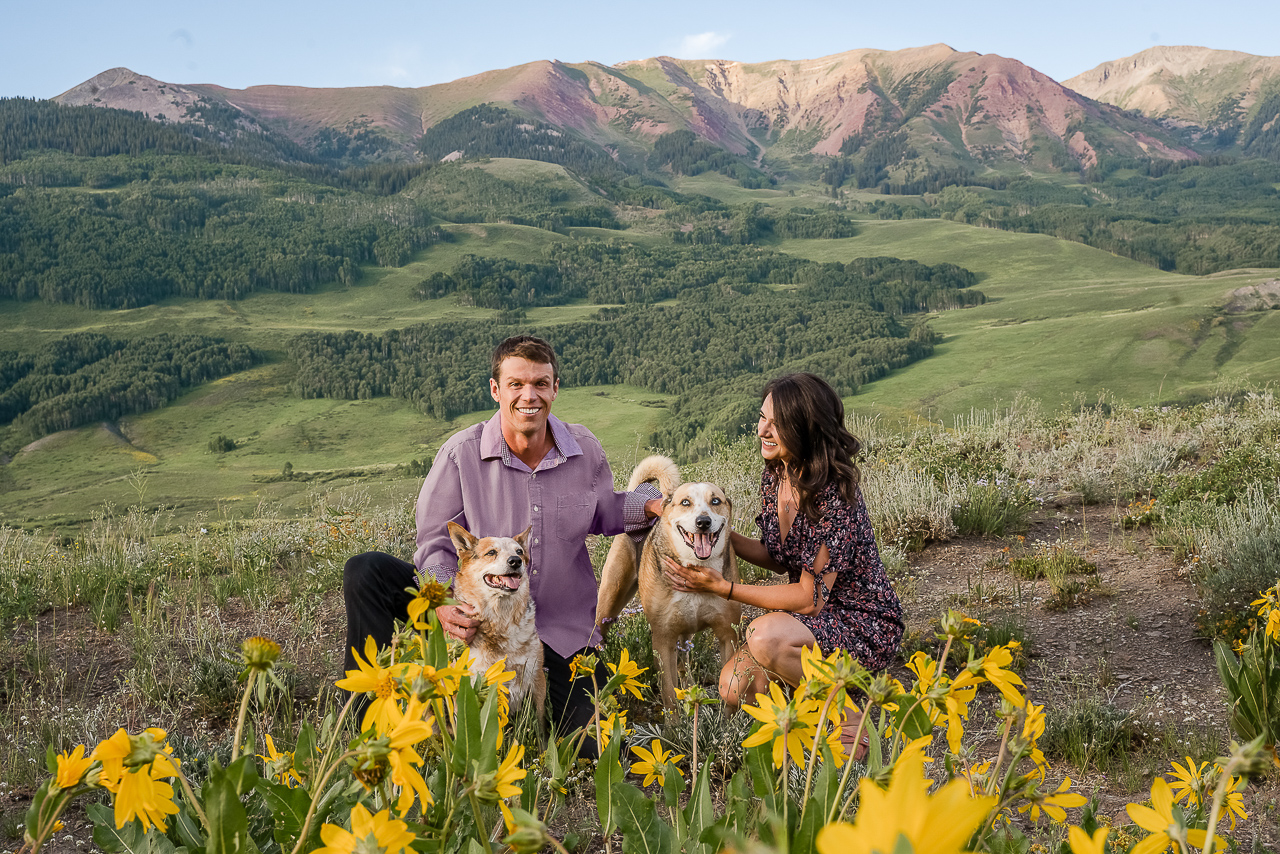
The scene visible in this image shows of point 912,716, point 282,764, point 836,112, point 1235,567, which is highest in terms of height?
point 836,112

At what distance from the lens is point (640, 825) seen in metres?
1.23

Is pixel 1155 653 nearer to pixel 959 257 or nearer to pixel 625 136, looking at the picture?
pixel 959 257

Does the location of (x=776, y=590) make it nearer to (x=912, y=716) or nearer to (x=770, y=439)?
(x=770, y=439)

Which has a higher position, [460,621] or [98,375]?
[460,621]

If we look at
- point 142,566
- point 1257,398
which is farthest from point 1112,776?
point 1257,398

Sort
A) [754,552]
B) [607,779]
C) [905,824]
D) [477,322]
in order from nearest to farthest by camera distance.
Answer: [905,824] < [607,779] < [754,552] < [477,322]

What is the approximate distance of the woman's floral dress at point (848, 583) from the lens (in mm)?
3312

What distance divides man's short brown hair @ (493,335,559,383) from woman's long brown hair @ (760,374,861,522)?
1041 millimetres

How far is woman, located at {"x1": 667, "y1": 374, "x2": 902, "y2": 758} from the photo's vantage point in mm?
3295

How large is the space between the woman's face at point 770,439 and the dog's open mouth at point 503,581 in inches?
47.7

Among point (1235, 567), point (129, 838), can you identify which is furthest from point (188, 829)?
point (1235, 567)

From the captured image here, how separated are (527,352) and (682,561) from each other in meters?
1.22

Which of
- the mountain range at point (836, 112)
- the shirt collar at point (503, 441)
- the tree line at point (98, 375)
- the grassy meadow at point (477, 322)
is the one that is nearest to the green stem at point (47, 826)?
the shirt collar at point (503, 441)

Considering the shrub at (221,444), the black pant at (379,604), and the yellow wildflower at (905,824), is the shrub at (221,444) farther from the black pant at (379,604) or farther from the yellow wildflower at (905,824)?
the yellow wildflower at (905,824)
